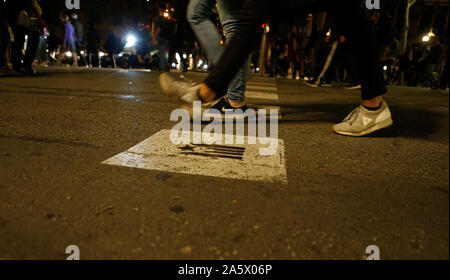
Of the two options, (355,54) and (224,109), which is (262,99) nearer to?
(224,109)

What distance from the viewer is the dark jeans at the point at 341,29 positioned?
1941 mm

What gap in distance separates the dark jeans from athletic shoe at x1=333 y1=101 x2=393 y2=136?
0.49 feet

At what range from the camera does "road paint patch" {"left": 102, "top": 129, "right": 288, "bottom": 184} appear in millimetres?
1671

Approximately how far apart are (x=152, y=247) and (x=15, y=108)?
9.48ft

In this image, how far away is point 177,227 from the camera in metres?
1.14

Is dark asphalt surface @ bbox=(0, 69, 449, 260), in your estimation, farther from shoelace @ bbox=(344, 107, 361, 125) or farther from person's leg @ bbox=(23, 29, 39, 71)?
person's leg @ bbox=(23, 29, 39, 71)

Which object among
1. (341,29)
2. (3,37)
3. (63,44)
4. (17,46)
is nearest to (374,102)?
(341,29)

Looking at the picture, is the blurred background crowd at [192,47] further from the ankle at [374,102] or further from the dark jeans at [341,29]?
the ankle at [374,102]

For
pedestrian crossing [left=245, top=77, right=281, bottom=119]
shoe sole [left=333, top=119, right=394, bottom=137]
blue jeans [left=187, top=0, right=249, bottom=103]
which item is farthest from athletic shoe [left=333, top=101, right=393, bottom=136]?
blue jeans [left=187, top=0, right=249, bottom=103]

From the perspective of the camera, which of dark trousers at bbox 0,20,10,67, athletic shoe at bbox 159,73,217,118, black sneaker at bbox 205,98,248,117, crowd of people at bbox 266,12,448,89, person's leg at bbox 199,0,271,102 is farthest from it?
crowd of people at bbox 266,12,448,89

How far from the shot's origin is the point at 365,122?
8.36 ft

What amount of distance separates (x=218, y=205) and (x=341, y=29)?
1.68 meters

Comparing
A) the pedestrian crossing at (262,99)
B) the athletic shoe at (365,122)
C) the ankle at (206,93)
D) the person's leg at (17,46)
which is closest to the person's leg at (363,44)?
the athletic shoe at (365,122)
